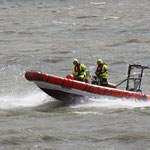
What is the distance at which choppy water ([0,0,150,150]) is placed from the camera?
10773 millimetres

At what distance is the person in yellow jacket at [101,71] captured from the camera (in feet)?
45.9

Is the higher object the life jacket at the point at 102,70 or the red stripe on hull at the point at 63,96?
the life jacket at the point at 102,70

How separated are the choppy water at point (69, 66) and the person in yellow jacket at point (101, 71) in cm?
64

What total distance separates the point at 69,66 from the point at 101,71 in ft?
24.3

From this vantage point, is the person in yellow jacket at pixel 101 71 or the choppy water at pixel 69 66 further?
the person in yellow jacket at pixel 101 71

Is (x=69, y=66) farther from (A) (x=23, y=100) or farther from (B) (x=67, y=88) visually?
(B) (x=67, y=88)

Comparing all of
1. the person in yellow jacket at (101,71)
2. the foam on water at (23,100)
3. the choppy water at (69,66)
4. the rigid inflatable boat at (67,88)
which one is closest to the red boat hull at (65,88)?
the rigid inflatable boat at (67,88)

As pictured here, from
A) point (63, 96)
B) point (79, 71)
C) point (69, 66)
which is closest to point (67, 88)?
point (63, 96)

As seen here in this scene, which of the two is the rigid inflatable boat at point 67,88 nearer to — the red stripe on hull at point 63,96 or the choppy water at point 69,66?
the red stripe on hull at point 63,96

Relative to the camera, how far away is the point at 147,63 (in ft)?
70.5

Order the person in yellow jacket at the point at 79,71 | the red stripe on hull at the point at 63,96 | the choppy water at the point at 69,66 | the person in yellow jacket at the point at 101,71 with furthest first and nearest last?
1. the person in yellow jacket at the point at 101,71
2. the person in yellow jacket at the point at 79,71
3. the red stripe on hull at the point at 63,96
4. the choppy water at the point at 69,66

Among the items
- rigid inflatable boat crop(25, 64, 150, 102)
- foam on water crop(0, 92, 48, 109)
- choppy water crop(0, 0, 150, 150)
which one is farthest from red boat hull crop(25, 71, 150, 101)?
foam on water crop(0, 92, 48, 109)

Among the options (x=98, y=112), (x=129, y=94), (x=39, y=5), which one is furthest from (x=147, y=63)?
(x=39, y=5)

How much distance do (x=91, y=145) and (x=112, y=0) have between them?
4755 centimetres
